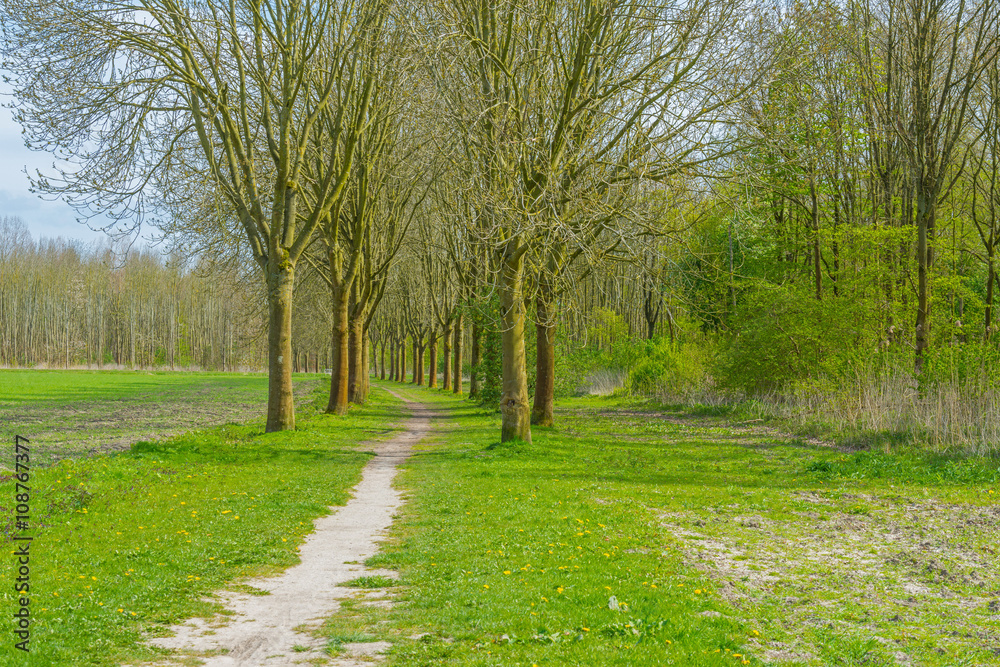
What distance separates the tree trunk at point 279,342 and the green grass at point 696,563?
239 inches

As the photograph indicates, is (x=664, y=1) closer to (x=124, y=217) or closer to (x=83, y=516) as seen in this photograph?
(x=124, y=217)

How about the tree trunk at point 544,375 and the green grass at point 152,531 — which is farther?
the tree trunk at point 544,375

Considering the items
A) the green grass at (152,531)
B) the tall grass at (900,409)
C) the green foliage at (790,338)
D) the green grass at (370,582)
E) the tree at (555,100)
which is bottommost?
the green grass at (370,582)

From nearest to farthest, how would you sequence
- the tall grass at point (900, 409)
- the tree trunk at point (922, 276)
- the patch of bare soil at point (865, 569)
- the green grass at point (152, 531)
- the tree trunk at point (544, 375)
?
the patch of bare soil at point (865, 569) → the green grass at point (152, 531) → the tall grass at point (900, 409) → the tree trunk at point (922, 276) → the tree trunk at point (544, 375)

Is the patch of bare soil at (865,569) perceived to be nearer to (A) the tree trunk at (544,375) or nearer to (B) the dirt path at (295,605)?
(B) the dirt path at (295,605)

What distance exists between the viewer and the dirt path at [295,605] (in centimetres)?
579

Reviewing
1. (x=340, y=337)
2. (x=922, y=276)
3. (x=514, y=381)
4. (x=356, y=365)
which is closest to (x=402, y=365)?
(x=356, y=365)

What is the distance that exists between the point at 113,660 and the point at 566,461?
1234 cm

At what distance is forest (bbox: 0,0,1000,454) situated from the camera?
1672 cm

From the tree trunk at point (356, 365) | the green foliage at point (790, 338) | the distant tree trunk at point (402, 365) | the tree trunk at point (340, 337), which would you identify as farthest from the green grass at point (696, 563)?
the distant tree trunk at point (402, 365)

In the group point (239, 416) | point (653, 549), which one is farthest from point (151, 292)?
point (653, 549)

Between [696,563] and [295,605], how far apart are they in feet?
14.0

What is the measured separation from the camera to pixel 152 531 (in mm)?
9570

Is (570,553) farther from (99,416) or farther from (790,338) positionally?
(99,416)
